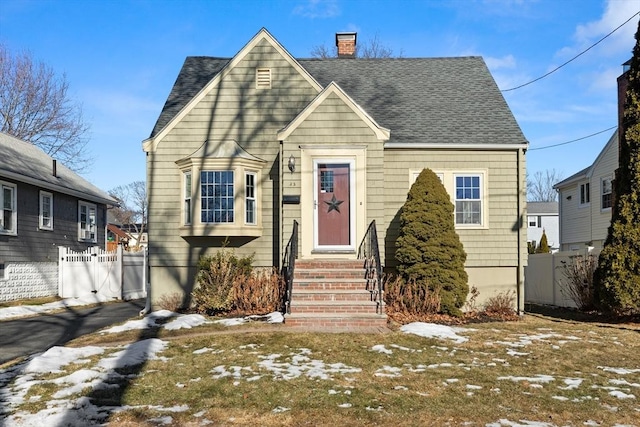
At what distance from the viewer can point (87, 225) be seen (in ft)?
71.6

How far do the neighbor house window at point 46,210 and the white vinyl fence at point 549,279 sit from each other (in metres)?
16.2

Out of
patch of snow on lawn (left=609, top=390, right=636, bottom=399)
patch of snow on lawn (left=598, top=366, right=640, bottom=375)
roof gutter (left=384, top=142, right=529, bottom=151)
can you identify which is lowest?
patch of snow on lawn (left=598, top=366, right=640, bottom=375)

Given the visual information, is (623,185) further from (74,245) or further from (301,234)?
(74,245)

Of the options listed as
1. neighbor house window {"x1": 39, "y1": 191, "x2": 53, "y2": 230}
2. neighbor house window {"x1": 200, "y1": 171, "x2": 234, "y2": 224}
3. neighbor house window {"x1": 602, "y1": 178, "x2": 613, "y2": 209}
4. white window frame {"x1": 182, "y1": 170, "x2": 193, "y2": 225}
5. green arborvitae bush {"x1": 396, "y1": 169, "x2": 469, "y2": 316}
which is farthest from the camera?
neighbor house window {"x1": 602, "y1": 178, "x2": 613, "y2": 209}

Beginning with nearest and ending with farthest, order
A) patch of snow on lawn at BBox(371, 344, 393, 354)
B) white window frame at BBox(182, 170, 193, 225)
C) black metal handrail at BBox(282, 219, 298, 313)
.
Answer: patch of snow on lawn at BBox(371, 344, 393, 354), black metal handrail at BBox(282, 219, 298, 313), white window frame at BBox(182, 170, 193, 225)

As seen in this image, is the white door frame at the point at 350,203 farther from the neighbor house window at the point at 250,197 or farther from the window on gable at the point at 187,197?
the window on gable at the point at 187,197

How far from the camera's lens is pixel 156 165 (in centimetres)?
1247

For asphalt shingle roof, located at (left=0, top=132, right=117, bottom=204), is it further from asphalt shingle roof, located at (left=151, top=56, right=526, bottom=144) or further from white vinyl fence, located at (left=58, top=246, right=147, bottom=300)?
asphalt shingle roof, located at (left=151, top=56, right=526, bottom=144)

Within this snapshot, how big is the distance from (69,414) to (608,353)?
23.7ft

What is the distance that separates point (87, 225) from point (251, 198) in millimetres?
12477

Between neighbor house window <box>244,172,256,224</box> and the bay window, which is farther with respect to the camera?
neighbor house window <box>244,172,256,224</box>

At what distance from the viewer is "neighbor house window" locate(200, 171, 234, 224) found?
39.6 feet

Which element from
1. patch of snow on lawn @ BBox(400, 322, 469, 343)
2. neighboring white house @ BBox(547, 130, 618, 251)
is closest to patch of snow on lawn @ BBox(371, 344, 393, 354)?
patch of snow on lawn @ BBox(400, 322, 469, 343)

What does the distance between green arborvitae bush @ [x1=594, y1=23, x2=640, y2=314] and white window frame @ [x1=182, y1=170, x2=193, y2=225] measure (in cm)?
Answer: 911
